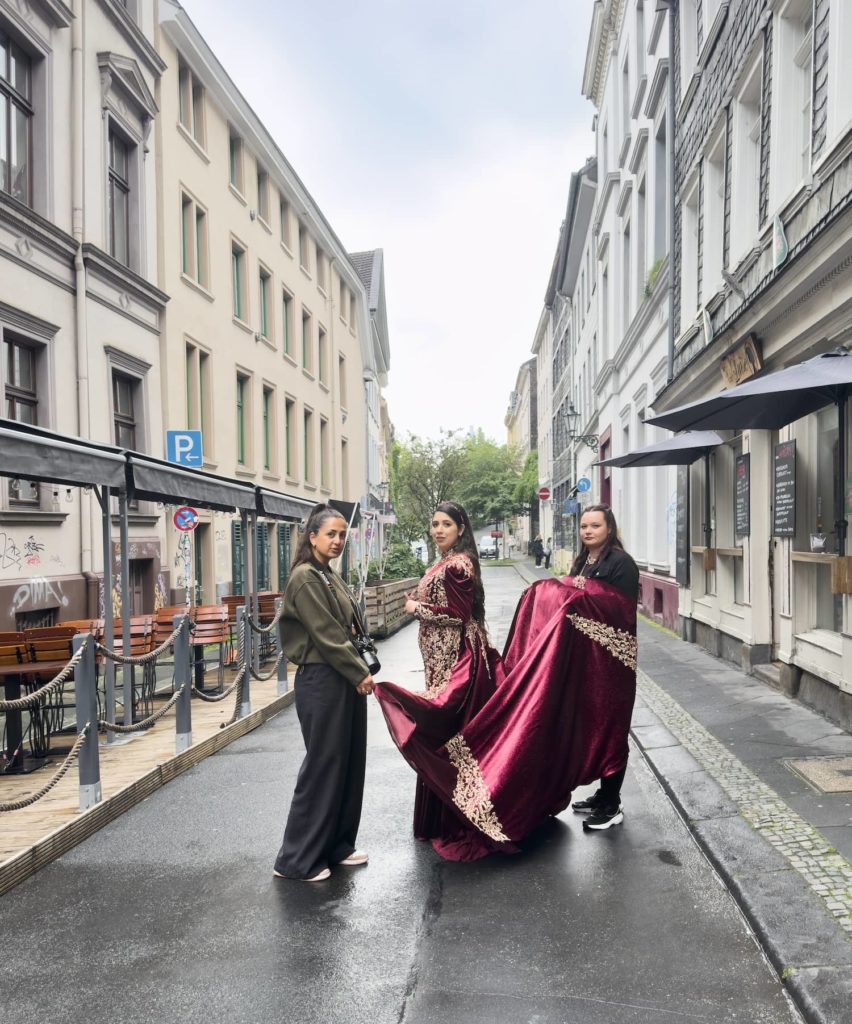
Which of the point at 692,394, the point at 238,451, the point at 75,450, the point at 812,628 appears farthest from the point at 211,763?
the point at 238,451

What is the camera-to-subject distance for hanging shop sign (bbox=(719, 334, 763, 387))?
Answer: 9602 millimetres

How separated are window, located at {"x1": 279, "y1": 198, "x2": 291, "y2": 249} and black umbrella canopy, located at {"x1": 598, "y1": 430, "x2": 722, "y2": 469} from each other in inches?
726

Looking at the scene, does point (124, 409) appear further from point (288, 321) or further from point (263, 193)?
point (288, 321)

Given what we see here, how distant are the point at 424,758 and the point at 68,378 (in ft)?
37.7

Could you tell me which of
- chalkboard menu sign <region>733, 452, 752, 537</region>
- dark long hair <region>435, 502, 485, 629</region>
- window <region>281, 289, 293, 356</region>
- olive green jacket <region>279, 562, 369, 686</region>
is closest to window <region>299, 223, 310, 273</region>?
window <region>281, 289, 293, 356</region>

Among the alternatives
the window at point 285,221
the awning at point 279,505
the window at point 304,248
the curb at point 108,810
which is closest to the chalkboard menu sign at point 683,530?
the awning at point 279,505

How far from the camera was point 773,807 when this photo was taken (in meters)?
5.33

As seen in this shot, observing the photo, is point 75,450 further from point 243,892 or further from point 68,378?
point 68,378

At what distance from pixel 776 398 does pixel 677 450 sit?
5.04 metres

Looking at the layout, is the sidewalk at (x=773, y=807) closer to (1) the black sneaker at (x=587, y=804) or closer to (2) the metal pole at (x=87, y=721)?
(1) the black sneaker at (x=587, y=804)

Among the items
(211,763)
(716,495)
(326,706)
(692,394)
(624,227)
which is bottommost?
(211,763)

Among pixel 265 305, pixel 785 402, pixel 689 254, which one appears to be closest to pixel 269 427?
pixel 265 305

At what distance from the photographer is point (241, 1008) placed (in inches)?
129

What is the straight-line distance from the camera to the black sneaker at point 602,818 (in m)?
5.36
